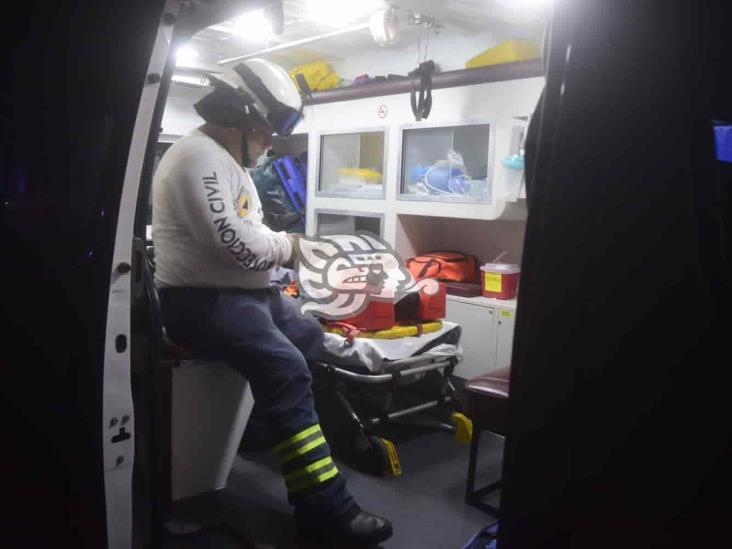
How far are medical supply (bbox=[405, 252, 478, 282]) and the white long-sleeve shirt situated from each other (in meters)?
1.89

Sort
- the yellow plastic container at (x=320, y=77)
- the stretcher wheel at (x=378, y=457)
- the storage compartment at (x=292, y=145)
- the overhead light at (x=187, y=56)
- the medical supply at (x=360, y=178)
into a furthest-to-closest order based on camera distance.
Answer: the overhead light at (x=187, y=56) → the storage compartment at (x=292, y=145) → the yellow plastic container at (x=320, y=77) → the medical supply at (x=360, y=178) → the stretcher wheel at (x=378, y=457)

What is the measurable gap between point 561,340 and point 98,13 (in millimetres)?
1059

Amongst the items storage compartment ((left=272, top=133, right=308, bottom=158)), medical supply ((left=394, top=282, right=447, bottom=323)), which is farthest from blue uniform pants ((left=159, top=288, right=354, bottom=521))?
storage compartment ((left=272, top=133, right=308, bottom=158))

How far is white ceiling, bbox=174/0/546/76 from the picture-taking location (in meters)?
4.29

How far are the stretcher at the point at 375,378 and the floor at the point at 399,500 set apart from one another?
11 centimetres

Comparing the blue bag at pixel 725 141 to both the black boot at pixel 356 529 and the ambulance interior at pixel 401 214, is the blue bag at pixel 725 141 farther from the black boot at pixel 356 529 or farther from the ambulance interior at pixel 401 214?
the black boot at pixel 356 529

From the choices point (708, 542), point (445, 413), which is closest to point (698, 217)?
point (708, 542)

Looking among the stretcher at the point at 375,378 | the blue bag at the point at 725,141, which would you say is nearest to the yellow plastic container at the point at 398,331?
the stretcher at the point at 375,378

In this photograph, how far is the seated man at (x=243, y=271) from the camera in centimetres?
233

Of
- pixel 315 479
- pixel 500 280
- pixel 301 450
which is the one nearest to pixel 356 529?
pixel 315 479

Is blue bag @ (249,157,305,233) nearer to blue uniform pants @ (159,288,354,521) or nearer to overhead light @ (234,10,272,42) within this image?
overhead light @ (234,10,272,42)

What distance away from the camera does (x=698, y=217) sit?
0.70 metres

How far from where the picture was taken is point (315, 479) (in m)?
2.30

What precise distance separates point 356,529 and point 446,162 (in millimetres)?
2665
